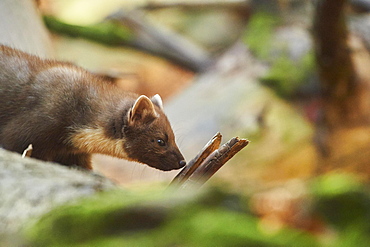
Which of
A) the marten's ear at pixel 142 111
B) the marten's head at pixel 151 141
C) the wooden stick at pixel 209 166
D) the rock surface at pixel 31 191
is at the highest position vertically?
the marten's ear at pixel 142 111

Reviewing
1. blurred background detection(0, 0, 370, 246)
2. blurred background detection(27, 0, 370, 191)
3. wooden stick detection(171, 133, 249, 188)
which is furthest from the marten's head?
blurred background detection(27, 0, 370, 191)

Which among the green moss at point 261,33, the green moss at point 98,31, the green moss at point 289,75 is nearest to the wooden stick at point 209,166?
the green moss at point 289,75

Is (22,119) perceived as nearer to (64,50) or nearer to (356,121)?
(356,121)

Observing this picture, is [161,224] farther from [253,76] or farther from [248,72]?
[248,72]

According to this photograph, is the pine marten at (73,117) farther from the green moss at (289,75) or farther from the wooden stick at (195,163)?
the green moss at (289,75)

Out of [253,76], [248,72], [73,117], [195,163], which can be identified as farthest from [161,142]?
[248,72]

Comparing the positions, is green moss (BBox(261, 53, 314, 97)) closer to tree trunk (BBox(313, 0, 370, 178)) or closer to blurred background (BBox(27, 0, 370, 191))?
blurred background (BBox(27, 0, 370, 191))

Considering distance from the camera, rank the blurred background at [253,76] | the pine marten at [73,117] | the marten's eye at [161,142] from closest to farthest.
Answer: the pine marten at [73,117] → the marten's eye at [161,142] → the blurred background at [253,76]

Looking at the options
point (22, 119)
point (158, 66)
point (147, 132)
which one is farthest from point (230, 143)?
A: point (158, 66)
